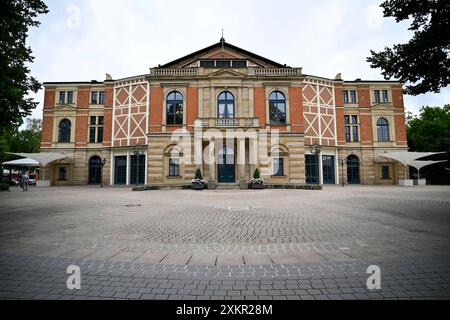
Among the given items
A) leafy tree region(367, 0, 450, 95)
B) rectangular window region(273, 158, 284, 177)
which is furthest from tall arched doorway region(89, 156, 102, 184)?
leafy tree region(367, 0, 450, 95)

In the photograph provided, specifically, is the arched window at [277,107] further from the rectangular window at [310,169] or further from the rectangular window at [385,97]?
the rectangular window at [385,97]

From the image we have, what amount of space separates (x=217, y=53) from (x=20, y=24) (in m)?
25.1

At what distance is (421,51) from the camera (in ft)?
23.7

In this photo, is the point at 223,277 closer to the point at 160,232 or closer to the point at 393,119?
the point at 160,232

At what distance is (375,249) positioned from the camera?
4266 mm

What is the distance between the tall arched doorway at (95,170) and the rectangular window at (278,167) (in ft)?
77.2

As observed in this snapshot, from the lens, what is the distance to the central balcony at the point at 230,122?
23.4 metres

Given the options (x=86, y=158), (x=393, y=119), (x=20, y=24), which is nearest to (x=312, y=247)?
(x=20, y=24)

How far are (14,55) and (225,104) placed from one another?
721 inches

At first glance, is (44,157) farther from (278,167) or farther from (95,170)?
(278,167)

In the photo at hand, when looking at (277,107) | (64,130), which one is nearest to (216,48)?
(277,107)
